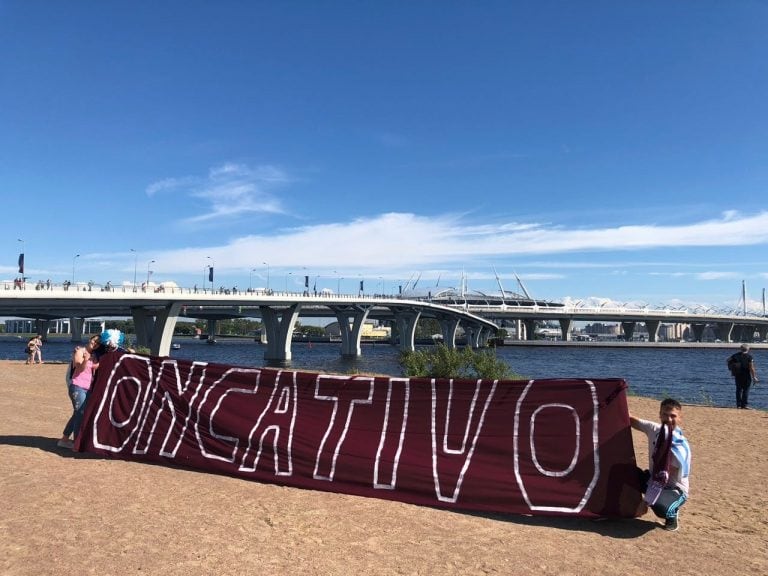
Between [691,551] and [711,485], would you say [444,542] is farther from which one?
[711,485]

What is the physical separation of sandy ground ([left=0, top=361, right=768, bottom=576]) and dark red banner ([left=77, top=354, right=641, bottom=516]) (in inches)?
12.3

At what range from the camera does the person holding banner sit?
7176 millimetres

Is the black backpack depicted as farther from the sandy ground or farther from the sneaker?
the sneaker

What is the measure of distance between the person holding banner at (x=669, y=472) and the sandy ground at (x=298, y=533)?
0.28 meters

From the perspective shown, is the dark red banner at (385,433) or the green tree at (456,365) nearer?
the dark red banner at (385,433)

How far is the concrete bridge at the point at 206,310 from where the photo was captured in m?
55.8

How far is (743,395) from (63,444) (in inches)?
806

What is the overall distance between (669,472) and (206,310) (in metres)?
117

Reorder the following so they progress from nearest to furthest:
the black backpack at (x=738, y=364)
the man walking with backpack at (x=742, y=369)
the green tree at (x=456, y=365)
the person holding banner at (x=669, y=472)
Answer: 1. the person holding banner at (x=669, y=472)
2. the man walking with backpack at (x=742, y=369)
3. the black backpack at (x=738, y=364)
4. the green tree at (x=456, y=365)

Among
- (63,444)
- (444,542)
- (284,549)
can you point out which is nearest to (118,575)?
(284,549)

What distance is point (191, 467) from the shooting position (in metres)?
9.68

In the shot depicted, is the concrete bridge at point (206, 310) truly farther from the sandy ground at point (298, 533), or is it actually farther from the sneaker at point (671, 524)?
the sneaker at point (671, 524)

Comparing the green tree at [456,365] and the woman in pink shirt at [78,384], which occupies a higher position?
the woman in pink shirt at [78,384]

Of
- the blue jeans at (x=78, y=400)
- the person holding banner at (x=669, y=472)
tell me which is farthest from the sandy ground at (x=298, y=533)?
the blue jeans at (x=78, y=400)
